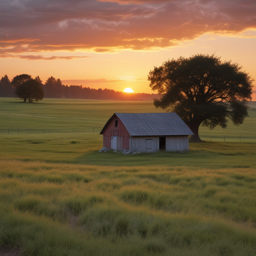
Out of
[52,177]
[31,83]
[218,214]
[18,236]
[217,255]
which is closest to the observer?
[217,255]

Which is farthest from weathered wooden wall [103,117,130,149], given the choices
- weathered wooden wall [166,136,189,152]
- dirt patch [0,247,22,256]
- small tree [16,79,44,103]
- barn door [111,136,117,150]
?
small tree [16,79,44,103]

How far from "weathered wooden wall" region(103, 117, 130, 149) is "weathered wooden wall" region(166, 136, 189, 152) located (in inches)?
235

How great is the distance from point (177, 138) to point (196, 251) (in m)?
37.1

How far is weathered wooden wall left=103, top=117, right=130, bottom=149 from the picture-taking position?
4209 centimetres

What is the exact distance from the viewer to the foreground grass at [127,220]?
7285 millimetres

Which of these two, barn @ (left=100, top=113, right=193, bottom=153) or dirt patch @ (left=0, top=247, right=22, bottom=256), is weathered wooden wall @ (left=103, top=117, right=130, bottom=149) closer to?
barn @ (left=100, top=113, right=193, bottom=153)

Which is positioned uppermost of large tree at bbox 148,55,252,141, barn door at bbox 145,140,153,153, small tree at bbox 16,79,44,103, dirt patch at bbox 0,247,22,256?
small tree at bbox 16,79,44,103

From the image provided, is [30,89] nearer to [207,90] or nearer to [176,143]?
[207,90]

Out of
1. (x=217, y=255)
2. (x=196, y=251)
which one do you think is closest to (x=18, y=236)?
(x=196, y=251)

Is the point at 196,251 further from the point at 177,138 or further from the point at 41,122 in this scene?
the point at 41,122

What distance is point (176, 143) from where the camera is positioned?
43.6m

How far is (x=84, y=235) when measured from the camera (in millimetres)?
7879

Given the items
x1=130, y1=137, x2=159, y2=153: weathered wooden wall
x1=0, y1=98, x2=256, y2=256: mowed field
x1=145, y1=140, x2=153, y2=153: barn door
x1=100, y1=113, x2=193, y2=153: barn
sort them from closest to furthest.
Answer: x1=0, y1=98, x2=256, y2=256: mowed field
x1=130, y1=137, x2=159, y2=153: weathered wooden wall
x1=100, y1=113, x2=193, y2=153: barn
x1=145, y1=140, x2=153, y2=153: barn door

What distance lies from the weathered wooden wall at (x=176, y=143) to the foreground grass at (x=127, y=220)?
28.7 metres
